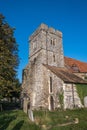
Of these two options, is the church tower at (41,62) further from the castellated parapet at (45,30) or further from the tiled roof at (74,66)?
the tiled roof at (74,66)

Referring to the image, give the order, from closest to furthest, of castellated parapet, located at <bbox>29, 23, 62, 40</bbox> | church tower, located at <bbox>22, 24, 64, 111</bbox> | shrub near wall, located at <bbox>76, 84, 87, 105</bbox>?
1. shrub near wall, located at <bbox>76, 84, 87, 105</bbox>
2. church tower, located at <bbox>22, 24, 64, 111</bbox>
3. castellated parapet, located at <bbox>29, 23, 62, 40</bbox>

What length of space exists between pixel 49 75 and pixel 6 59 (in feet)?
48.1

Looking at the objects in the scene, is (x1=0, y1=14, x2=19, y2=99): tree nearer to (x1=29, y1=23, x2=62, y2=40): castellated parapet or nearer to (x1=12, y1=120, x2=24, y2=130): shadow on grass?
(x1=12, y1=120, x2=24, y2=130): shadow on grass

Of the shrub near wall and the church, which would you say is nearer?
the church

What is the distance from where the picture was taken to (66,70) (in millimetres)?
38438

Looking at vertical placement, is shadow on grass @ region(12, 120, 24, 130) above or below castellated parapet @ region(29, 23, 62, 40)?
below

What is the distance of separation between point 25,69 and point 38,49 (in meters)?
5.99

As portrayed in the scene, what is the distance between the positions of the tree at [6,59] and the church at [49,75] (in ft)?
33.5

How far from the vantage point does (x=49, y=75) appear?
112ft

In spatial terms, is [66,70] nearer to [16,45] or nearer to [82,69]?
[82,69]

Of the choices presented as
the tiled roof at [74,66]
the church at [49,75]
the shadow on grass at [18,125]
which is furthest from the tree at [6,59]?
the tiled roof at [74,66]

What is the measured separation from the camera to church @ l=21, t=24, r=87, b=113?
99.8 ft

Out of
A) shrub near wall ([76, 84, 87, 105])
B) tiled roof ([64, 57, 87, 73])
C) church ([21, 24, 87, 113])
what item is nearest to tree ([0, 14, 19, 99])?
church ([21, 24, 87, 113])

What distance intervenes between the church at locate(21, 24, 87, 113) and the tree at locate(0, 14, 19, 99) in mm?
10209
